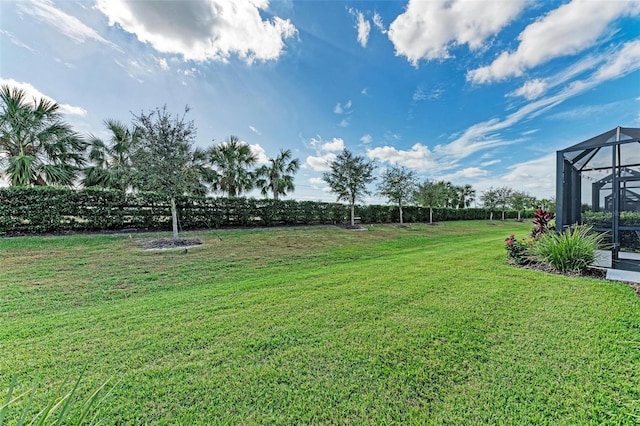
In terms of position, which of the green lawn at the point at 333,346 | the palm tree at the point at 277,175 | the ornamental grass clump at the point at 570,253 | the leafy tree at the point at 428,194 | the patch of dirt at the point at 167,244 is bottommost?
the green lawn at the point at 333,346

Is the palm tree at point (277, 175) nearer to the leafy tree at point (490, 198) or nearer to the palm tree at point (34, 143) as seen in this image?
the palm tree at point (34, 143)

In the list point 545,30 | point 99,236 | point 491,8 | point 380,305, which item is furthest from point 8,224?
point 545,30

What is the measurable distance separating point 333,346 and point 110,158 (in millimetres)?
15753

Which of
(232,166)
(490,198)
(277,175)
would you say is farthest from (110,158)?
(490,198)

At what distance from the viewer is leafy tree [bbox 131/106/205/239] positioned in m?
7.75

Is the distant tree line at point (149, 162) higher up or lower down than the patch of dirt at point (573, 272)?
higher up

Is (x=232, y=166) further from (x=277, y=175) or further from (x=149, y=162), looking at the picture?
(x=149, y=162)

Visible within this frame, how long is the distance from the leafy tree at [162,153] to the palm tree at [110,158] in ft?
13.1

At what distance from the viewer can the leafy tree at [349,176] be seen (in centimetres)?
1483

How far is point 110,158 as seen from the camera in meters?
12.7

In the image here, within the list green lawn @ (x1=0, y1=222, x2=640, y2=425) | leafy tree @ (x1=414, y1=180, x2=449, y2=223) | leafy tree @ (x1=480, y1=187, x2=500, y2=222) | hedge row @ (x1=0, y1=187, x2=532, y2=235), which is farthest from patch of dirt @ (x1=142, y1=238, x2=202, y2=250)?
leafy tree @ (x1=480, y1=187, x2=500, y2=222)

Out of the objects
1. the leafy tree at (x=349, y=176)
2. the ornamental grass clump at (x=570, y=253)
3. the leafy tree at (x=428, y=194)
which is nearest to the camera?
the ornamental grass clump at (x=570, y=253)

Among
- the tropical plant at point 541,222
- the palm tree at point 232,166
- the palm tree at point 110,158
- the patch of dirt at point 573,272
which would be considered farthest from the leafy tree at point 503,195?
the palm tree at point 110,158

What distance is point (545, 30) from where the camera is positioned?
6742mm
